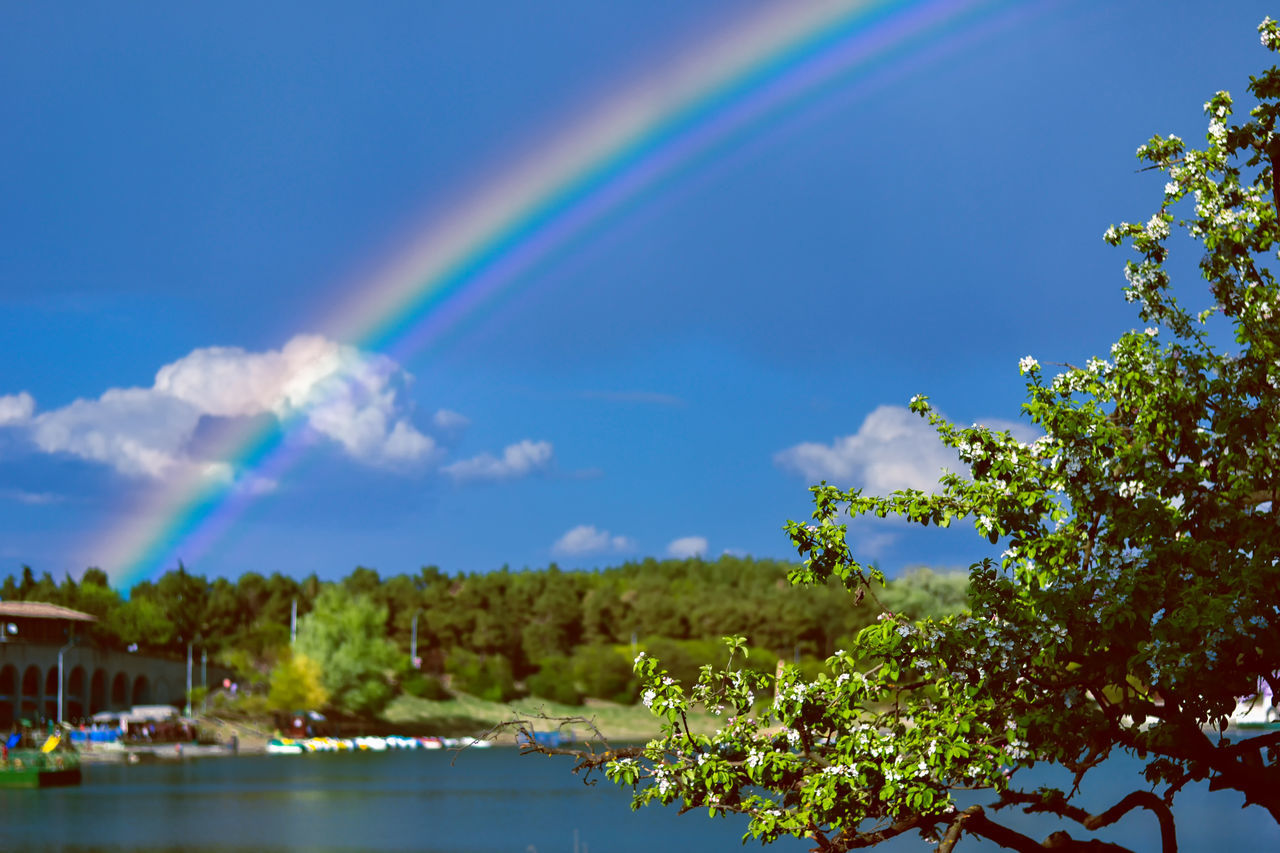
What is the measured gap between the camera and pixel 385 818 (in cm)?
8462

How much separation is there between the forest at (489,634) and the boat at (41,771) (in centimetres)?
3928

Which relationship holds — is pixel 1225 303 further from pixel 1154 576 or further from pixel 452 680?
pixel 452 680

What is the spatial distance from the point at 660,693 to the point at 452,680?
173 m

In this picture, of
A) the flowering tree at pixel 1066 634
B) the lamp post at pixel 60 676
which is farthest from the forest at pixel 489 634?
the flowering tree at pixel 1066 634

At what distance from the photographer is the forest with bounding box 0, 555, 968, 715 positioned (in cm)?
16488

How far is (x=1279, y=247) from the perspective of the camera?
18.9 meters

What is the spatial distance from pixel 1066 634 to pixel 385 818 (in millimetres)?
74231

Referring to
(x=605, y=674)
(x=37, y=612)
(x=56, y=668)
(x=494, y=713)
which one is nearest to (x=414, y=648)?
(x=494, y=713)

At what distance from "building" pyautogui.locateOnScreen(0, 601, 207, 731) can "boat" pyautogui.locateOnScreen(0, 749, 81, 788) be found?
3499 centimetres

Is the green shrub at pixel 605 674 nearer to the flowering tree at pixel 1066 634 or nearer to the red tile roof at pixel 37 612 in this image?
the red tile roof at pixel 37 612

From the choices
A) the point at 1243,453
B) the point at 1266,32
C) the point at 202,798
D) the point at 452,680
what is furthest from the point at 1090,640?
the point at 452,680

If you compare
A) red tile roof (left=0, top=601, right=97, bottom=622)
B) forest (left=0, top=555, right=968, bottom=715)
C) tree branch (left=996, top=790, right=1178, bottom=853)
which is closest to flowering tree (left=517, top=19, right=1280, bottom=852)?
tree branch (left=996, top=790, right=1178, bottom=853)

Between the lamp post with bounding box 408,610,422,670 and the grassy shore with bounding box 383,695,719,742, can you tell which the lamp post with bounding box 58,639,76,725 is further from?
the lamp post with bounding box 408,610,422,670

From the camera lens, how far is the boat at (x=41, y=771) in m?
115
